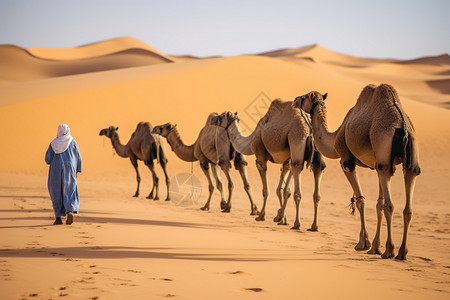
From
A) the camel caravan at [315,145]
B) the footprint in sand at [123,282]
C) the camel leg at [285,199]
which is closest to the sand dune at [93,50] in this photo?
the camel caravan at [315,145]

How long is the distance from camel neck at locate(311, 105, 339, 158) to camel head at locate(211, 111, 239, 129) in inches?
158

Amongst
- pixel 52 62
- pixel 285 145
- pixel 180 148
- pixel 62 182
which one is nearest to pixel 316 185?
pixel 285 145

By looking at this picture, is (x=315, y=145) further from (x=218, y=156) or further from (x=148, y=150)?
(x=148, y=150)

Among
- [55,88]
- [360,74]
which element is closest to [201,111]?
[55,88]

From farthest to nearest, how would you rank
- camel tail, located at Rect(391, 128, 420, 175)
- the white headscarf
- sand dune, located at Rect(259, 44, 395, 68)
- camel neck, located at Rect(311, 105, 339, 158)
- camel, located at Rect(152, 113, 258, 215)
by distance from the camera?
sand dune, located at Rect(259, 44, 395, 68), camel, located at Rect(152, 113, 258, 215), the white headscarf, camel neck, located at Rect(311, 105, 339, 158), camel tail, located at Rect(391, 128, 420, 175)

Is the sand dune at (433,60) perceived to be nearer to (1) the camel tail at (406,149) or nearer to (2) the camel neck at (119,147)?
(2) the camel neck at (119,147)

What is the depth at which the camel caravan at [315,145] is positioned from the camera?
253 inches

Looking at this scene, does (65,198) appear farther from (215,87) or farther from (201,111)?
(215,87)

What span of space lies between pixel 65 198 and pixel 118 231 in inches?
47.7

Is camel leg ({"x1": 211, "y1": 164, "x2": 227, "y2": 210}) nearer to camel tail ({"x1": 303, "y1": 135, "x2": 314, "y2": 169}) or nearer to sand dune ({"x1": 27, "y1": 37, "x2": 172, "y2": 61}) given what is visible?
camel tail ({"x1": 303, "y1": 135, "x2": 314, "y2": 169})

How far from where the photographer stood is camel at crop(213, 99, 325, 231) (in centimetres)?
959

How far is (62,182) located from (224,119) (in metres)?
4.92

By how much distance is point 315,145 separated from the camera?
846cm

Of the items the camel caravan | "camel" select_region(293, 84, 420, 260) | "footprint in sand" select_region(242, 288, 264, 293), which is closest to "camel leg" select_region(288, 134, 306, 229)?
the camel caravan
